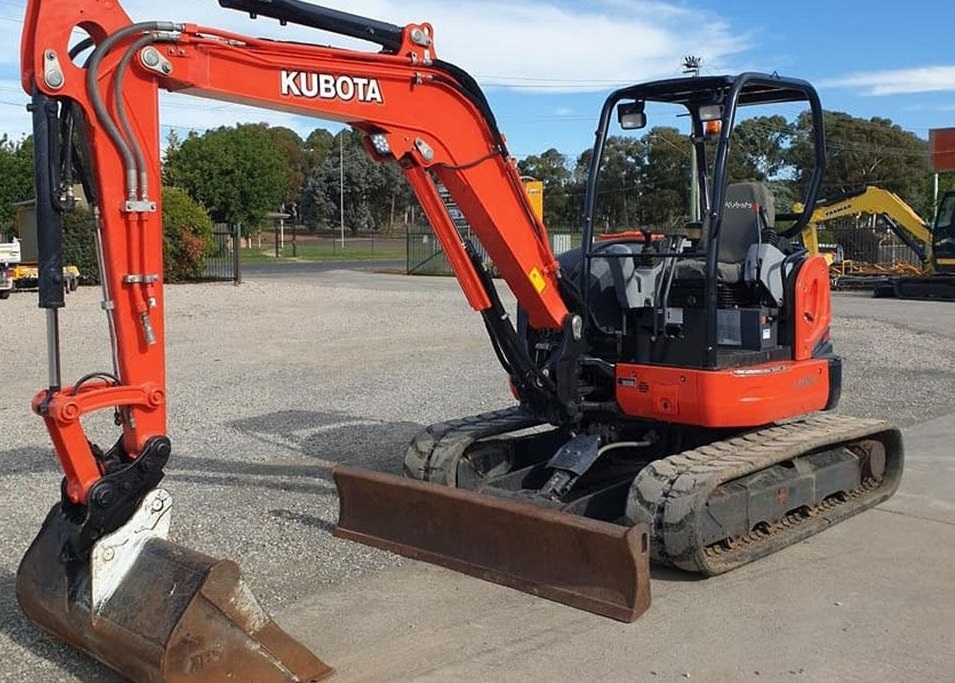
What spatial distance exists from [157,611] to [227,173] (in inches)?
2093

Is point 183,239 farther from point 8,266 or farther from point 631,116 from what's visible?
point 631,116

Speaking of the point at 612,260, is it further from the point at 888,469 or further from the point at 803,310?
the point at 888,469

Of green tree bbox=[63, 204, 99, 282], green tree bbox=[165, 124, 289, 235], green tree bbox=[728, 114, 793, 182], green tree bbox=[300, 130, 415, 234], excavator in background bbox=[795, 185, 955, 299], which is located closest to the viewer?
green tree bbox=[728, 114, 793, 182]

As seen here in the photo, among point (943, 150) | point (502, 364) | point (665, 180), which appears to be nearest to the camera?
point (502, 364)

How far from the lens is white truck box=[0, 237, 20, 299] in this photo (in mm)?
25062

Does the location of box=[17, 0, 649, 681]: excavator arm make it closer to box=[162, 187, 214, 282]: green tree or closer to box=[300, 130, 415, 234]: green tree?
box=[162, 187, 214, 282]: green tree

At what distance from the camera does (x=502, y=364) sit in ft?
20.5

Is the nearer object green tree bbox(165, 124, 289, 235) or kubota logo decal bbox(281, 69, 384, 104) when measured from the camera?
kubota logo decal bbox(281, 69, 384, 104)

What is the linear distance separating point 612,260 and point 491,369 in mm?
6893

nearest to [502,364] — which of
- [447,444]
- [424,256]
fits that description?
[447,444]

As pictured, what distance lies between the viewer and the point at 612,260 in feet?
21.3

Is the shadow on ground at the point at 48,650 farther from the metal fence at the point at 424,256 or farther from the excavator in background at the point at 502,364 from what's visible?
the metal fence at the point at 424,256

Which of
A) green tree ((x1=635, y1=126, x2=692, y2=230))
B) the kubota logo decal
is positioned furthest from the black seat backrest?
the kubota logo decal

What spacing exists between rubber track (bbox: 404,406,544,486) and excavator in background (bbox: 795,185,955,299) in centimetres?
1880
